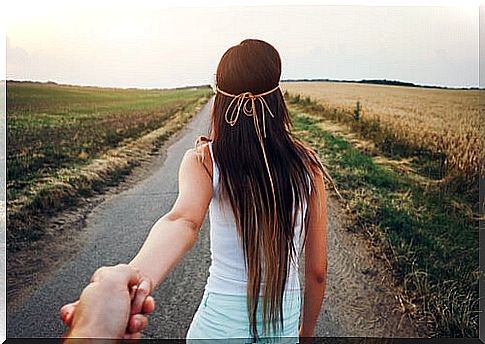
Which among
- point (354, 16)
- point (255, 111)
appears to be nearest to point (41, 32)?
point (354, 16)

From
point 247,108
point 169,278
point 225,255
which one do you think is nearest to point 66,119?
point 169,278

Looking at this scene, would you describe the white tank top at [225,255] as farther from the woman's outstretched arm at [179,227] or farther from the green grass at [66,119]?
the green grass at [66,119]

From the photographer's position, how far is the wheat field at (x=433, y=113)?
4074 millimetres

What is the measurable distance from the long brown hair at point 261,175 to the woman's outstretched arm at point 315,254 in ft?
0.10

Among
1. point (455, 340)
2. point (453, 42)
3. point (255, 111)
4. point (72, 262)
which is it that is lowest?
point (455, 340)

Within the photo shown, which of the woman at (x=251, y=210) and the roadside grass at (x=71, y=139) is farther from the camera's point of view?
the roadside grass at (x=71, y=139)

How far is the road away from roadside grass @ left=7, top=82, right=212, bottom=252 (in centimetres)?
16

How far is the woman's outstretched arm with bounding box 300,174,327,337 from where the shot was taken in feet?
7.80

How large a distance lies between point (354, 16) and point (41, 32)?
172 centimetres

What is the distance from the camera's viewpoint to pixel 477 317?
13.4 feet

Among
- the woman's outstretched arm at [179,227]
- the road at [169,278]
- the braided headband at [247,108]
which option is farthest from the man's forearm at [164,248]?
the road at [169,278]

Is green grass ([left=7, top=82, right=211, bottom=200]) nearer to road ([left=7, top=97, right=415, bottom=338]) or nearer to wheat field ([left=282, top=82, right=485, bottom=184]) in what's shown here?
road ([left=7, top=97, right=415, bottom=338])

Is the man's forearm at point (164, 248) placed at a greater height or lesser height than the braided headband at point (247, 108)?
lesser

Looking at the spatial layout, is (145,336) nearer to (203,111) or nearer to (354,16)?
(203,111)
